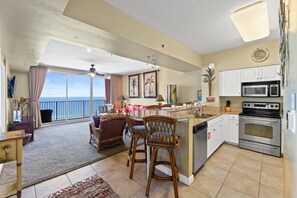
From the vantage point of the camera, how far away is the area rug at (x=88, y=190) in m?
1.78

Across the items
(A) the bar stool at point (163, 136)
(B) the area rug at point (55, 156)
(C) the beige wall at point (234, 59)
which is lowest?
(B) the area rug at point (55, 156)

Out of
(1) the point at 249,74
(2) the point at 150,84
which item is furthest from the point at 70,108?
(1) the point at 249,74

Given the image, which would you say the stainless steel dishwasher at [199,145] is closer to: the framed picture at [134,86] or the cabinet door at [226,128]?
the cabinet door at [226,128]

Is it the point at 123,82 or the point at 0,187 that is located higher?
the point at 123,82

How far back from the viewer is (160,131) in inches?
70.1

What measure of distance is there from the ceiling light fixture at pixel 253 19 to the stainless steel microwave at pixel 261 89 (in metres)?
1.37

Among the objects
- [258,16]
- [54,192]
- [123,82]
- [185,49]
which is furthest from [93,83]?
[258,16]

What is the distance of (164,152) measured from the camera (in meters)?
2.25

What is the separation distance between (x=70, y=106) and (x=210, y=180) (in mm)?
7368

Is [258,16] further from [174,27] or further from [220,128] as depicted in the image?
[220,128]

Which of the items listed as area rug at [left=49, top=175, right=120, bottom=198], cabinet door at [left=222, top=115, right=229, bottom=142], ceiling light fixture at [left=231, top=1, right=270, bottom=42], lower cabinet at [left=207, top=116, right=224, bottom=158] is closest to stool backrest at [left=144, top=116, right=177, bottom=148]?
area rug at [left=49, top=175, right=120, bottom=198]

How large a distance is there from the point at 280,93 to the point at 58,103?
28.2 feet

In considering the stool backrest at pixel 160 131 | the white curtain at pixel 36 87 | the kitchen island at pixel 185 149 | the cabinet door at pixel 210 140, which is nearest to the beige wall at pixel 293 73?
the stool backrest at pixel 160 131

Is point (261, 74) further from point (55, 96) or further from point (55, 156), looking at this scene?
point (55, 96)
